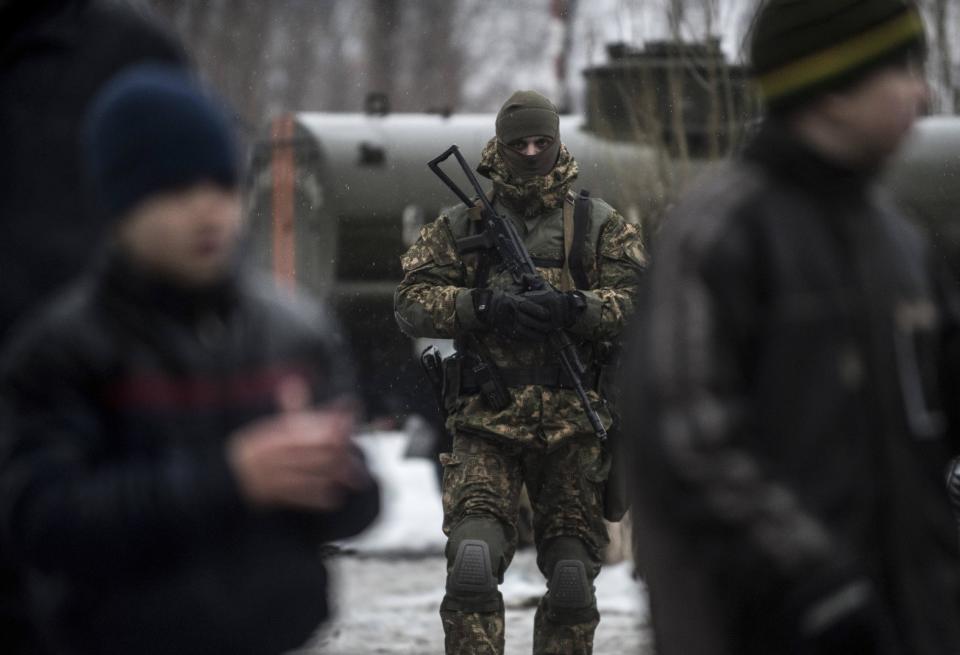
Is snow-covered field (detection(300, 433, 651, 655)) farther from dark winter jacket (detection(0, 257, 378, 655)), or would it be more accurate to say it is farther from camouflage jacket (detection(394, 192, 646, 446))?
dark winter jacket (detection(0, 257, 378, 655))

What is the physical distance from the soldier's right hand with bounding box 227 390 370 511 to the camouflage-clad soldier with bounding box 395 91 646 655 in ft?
10.3

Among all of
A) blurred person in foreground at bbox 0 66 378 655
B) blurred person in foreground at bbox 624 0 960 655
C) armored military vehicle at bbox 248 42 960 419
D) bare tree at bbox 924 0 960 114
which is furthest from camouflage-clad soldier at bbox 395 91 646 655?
bare tree at bbox 924 0 960 114

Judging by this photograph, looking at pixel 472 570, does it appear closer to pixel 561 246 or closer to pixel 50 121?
pixel 561 246

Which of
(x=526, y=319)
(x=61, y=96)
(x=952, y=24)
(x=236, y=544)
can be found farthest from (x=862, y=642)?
(x=952, y=24)

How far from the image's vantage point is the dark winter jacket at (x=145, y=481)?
1.97 metres

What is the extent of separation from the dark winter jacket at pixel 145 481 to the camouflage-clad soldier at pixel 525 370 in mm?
3126

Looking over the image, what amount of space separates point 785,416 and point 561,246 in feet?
10.7

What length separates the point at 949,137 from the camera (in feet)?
40.2

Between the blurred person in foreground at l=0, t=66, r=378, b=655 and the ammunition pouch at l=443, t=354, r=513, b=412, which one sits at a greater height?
the ammunition pouch at l=443, t=354, r=513, b=412

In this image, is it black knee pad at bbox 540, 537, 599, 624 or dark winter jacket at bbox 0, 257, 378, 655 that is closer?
dark winter jacket at bbox 0, 257, 378, 655

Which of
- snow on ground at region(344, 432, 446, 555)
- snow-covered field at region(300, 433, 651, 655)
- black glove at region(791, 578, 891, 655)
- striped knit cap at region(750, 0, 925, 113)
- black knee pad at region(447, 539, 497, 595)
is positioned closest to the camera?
black glove at region(791, 578, 891, 655)

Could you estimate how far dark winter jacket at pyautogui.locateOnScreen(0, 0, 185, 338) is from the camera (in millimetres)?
2289

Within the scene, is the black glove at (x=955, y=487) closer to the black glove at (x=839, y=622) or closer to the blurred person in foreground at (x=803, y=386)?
the blurred person in foreground at (x=803, y=386)

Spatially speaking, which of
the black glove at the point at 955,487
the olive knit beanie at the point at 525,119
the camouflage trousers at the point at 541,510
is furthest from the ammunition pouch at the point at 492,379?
the black glove at the point at 955,487
